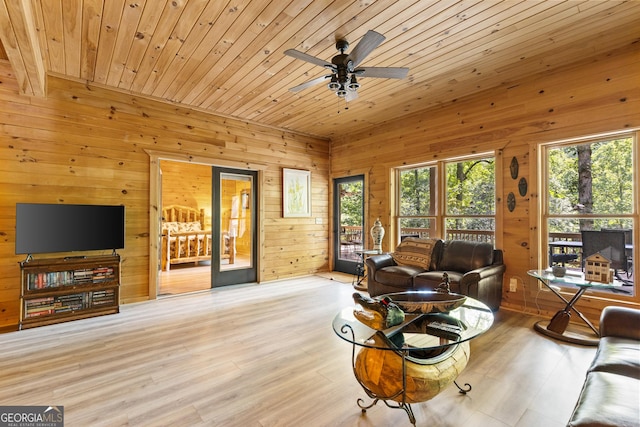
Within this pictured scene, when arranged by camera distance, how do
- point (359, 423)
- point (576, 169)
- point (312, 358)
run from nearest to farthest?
point (359, 423)
point (312, 358)
point (576, 169)

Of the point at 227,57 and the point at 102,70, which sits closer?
the point at 227,57

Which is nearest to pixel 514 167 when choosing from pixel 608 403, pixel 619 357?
pixel 619 357

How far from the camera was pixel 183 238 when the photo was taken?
21.9 feet

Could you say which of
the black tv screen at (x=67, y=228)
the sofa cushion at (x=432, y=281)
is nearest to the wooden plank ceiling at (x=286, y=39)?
the black tv screen at (x=67, y=228)

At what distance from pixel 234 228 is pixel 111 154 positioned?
2.23 metres

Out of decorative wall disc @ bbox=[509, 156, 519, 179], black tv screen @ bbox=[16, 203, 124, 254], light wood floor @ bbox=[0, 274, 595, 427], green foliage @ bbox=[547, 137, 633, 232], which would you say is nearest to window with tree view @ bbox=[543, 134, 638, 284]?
green foliage @ bbox=[547, 137, 633, 232]

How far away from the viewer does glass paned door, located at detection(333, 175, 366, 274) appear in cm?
593

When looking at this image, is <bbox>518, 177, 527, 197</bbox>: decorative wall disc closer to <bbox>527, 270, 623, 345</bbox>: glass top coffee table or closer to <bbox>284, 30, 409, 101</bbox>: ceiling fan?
<bbox>527, 270, 623, 345</bbox>: glass top coffee table

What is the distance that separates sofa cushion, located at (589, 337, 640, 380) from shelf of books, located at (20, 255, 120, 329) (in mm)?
4465

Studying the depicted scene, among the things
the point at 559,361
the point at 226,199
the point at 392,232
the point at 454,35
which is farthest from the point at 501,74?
the point at 226,199

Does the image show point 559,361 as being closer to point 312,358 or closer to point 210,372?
point 312,358

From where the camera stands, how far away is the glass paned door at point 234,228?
4949 mm

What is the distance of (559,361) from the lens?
241 cm

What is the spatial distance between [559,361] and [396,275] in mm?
1752
